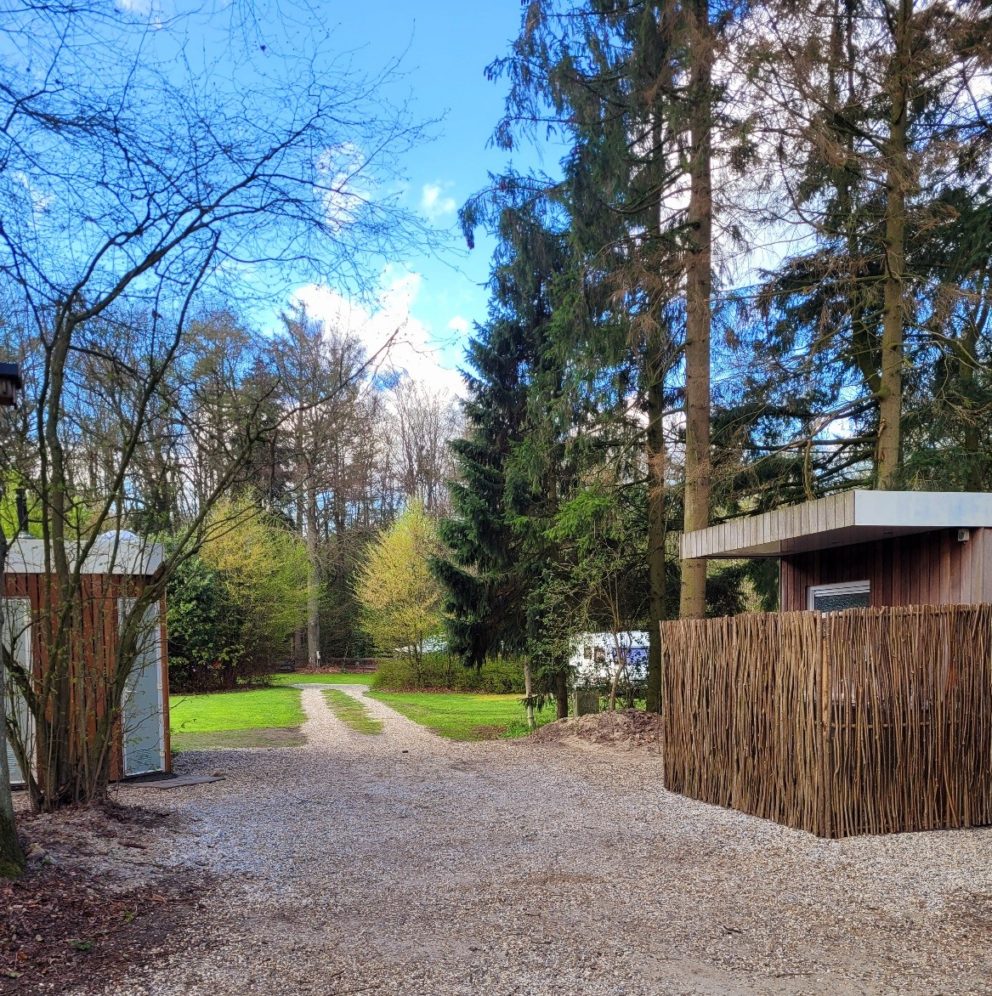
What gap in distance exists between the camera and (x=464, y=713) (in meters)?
19.9

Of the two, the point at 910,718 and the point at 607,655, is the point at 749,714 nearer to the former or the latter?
the point at 910,718

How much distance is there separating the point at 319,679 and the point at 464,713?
45.5 feet

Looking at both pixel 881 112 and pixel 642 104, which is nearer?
pixel 881 112

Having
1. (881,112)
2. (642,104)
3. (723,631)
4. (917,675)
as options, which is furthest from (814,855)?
(642,104)

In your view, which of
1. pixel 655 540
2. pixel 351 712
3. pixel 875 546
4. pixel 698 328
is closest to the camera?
pixel 875 546

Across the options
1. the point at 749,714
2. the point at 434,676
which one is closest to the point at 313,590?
the point at 434,676

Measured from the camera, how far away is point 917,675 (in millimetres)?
6551

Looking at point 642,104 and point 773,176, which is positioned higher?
point 642,104

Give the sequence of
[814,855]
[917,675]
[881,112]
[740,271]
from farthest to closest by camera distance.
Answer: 1. [740,271]
2. [881,112]
3. [917,675]
4. [814,855]

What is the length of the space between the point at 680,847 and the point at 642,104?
8606 millimetres

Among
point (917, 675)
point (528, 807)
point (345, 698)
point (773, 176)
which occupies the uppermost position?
point (773, 176)

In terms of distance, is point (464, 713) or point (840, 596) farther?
point (464, 713)

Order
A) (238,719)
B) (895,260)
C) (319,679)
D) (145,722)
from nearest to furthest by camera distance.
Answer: (895,260), (145,722), (238,719), (319,679)

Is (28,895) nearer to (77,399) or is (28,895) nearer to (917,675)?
(77,399)
